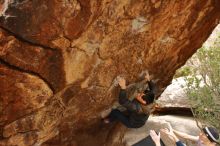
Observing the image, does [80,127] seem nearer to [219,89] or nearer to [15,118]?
[15,118]

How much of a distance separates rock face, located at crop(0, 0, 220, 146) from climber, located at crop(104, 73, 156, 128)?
15.2 inches

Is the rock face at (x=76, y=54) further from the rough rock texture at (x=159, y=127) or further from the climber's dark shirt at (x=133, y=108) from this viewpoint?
the rough rock texture at (x=159, y=127)

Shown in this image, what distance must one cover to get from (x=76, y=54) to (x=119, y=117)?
9.00 ft

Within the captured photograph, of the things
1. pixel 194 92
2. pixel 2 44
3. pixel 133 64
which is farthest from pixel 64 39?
A: pixel 194 92

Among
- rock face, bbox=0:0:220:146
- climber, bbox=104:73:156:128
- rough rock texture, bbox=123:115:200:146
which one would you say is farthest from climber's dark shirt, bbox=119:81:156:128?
rough rock texture, bbox=123:115:200:146

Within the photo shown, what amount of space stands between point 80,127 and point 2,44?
382 cm

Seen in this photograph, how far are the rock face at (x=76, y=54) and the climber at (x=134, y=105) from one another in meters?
0.39

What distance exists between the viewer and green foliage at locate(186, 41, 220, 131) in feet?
35.4

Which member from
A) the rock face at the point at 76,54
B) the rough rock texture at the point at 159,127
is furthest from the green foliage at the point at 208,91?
the rough rock texture at the point at 159,127

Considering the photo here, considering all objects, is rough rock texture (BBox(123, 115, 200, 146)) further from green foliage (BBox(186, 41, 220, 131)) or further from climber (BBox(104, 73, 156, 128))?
climber (BBox(104, 73, 156, 128))

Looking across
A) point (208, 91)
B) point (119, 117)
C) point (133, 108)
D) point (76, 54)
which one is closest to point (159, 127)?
point (208, 91)

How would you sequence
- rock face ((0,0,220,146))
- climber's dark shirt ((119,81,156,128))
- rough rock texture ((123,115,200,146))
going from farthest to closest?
rough rock texture ((123,115,200,146)) < climber's dark shirt ((119,81,156,128)) < rock face ((0,0,220,146))

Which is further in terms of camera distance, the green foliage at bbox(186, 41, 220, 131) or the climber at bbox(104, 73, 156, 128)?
the green foliage at bbox(186, 41, 220, 131)

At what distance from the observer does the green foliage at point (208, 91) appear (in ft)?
35.4
